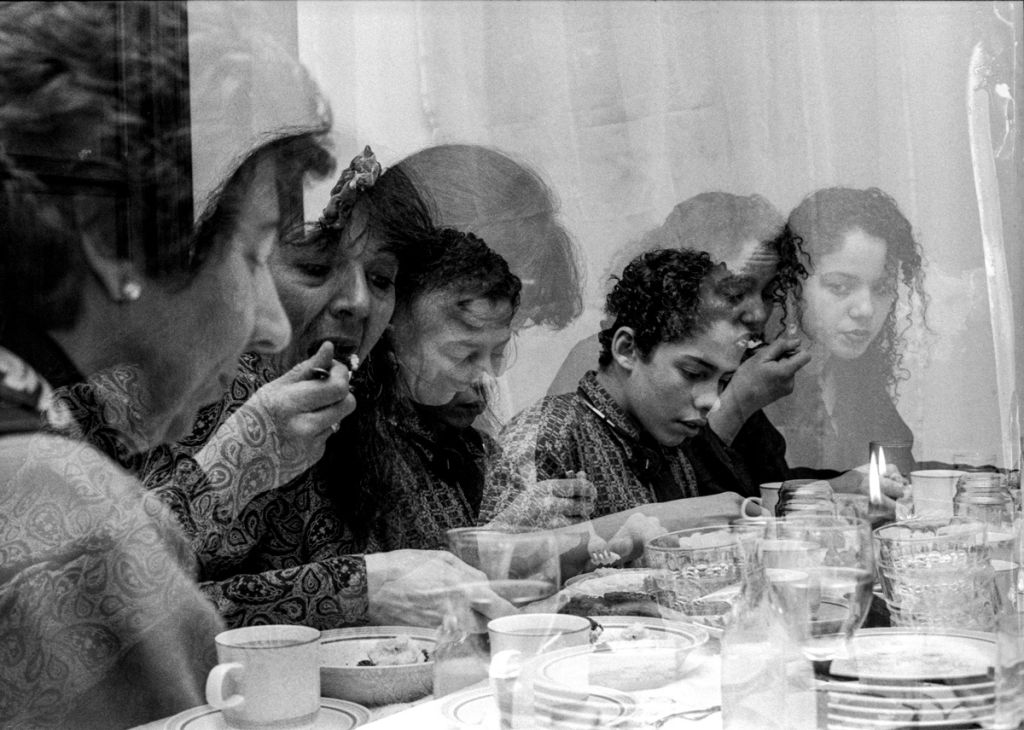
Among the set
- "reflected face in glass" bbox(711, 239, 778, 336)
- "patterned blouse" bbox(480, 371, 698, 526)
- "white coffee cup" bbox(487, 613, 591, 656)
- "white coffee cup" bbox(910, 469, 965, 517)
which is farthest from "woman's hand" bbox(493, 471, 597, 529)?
"white coffee cup" bbox(910, 469, 965, 517)

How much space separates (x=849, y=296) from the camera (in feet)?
3.85

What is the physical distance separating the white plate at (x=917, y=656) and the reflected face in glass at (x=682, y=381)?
0.98 ft

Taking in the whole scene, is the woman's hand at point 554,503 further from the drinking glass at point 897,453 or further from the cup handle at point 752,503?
the drinking glass at point 897,453

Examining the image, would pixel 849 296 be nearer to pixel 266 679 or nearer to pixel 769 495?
pixel 769 495

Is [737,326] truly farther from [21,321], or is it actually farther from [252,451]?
[21,321]

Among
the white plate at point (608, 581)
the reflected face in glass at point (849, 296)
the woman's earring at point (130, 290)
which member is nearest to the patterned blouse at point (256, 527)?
the woman's earring at point (130, 290)

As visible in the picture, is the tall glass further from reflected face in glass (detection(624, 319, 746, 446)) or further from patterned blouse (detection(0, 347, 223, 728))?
patterned blouse (detection(0, 347, 223, 728))

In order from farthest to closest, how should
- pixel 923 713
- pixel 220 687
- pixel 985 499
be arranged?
pixel 985 499, pixel 220 687, pixel 923 713

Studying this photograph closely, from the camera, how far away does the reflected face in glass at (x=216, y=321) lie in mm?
932

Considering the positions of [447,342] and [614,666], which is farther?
[447,342]

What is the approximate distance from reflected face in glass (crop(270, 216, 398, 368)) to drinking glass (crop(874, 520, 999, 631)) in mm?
512

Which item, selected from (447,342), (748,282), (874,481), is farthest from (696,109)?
(874,481)

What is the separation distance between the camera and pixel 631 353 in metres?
1.12

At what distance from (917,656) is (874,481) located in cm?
34
